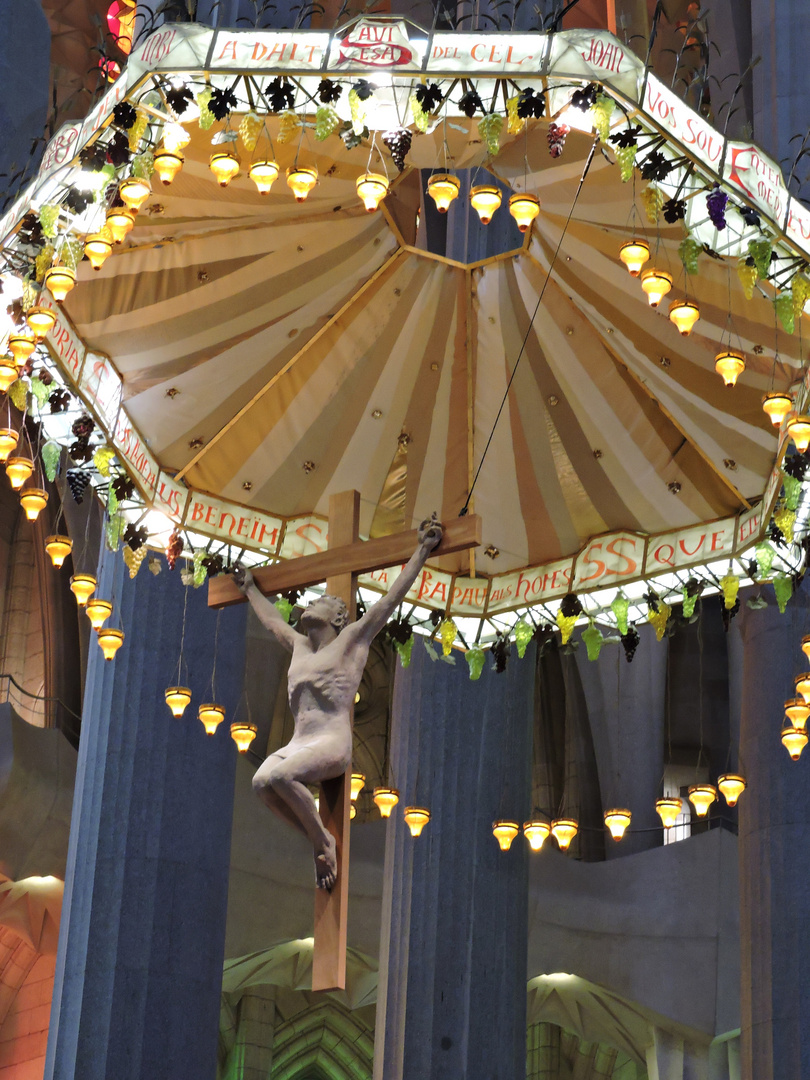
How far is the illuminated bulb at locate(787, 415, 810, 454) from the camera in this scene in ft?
30.5

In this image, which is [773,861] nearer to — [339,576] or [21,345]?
[339,576]

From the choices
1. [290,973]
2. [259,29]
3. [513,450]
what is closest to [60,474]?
[290,973]

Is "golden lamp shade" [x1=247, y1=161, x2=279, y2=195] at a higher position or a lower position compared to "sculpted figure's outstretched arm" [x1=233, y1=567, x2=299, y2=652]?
higher

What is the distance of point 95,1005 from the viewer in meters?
12.7

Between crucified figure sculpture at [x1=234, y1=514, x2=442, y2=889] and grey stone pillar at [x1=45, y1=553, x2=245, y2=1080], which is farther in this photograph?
grey stone pillar at [x1=45, y1=553, x2=245, y2=1080]

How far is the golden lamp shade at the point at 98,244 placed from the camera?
8844mm

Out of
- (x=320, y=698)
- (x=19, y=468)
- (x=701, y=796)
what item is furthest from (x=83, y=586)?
(x=701, y=796)

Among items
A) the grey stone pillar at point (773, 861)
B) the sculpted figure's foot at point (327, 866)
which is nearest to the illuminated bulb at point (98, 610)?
the sculpted figure's foot at point (327, 866)

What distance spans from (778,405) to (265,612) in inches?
126

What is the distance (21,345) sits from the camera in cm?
916

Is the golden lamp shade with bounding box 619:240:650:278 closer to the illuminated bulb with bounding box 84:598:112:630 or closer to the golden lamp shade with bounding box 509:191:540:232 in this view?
the golden lamp shade with bounding box 509:191:540:232

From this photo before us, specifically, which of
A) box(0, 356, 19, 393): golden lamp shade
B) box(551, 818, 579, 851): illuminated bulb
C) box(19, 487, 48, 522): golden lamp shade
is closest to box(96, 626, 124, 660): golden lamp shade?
box(19, 487, 48, 522): golden lamp shade

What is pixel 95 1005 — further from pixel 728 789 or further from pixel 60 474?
pixel 60 474

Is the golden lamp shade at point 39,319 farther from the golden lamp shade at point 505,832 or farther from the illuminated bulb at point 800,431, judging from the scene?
the golden lamp shade at point 505,832
